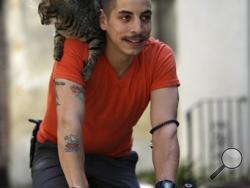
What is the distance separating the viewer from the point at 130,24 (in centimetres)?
383

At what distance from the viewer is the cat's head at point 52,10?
416cm

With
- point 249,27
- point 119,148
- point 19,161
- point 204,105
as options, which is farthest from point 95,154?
point 19,161

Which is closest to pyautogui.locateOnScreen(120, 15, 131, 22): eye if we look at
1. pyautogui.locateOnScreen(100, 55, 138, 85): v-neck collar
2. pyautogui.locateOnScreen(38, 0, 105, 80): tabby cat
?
pyautogui.locateOnScreen(38, 0, 105, 80): tabby cat

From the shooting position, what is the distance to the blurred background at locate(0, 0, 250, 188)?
969cm

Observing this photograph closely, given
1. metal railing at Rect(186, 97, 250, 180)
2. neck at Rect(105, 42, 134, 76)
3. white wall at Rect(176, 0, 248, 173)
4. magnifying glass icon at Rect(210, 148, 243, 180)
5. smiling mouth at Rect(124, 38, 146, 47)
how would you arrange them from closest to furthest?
magnifying glass icon at Rect(210, 148, 243, 180) → smiling mouth at Rect(124, 38, 146, 47) → neck at Rect(105, 42, 134, 76) → white wall at Rect(176, 0, 248, 173) → metal railing at Rect(186, 97, 250, 180)

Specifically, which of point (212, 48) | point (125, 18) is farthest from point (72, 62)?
point (212, 48)

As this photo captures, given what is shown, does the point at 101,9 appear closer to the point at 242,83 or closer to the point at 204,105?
the point at 242,83

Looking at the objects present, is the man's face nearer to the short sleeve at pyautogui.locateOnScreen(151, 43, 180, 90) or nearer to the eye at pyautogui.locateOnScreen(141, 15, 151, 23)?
the eye at pyautogui.locateOnScreen(141, 15, 151, 23)

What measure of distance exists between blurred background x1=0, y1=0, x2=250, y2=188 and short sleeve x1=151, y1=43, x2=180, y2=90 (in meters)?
4.70

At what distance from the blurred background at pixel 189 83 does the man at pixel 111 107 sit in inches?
175

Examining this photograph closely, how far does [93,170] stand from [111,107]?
17.5 inches

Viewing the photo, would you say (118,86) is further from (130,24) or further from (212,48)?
(212,48)

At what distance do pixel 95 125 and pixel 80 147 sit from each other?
0.41 meters

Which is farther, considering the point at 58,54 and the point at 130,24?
the point at 58,54
